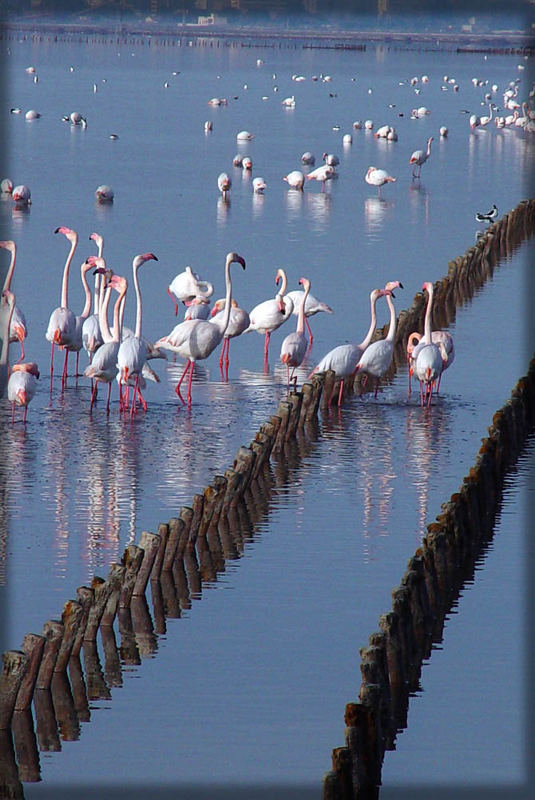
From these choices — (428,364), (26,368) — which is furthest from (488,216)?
(26,368)

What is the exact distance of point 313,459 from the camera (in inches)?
651

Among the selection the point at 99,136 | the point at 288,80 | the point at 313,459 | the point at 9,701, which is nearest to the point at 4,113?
→ the point at 9,701

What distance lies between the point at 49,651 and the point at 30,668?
1.20ft

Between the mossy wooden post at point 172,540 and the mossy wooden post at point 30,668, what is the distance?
288 cm

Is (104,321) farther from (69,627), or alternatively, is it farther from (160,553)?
(69,627)

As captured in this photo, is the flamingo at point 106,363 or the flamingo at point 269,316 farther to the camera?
the flamingo at point 269,316

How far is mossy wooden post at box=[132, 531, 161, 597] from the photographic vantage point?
37.8ft

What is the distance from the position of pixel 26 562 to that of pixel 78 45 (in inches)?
6090

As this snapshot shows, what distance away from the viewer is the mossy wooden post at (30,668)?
9219mm

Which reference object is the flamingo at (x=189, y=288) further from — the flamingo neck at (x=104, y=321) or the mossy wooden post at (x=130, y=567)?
the mossy wooden post at (x=130, y=567)

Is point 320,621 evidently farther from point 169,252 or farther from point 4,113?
point 169,252

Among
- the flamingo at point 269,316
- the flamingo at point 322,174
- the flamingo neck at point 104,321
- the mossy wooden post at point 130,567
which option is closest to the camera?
the mossy wooden post at point 130,567

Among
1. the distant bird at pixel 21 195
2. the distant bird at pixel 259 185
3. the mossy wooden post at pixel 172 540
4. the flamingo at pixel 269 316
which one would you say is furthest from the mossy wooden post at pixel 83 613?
the distant bird at pixel 259 185

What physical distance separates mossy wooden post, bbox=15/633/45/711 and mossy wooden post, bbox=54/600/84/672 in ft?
1.49
